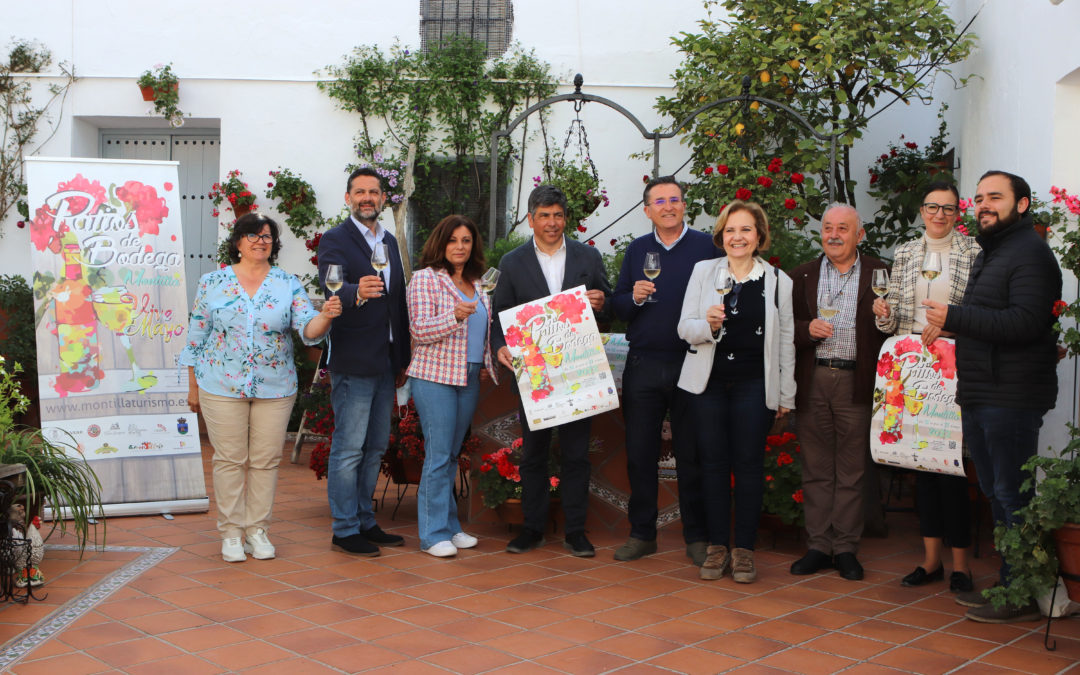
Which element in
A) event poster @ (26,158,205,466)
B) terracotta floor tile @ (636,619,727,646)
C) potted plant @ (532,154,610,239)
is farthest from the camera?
potted plant @ (532,154,610,239)

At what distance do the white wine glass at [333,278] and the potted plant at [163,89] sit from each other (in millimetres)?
6028

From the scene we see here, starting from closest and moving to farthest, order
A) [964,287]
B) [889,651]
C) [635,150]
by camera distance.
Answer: [889,651]
[964,287]
[635,150]

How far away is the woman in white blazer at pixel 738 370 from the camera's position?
4.59m

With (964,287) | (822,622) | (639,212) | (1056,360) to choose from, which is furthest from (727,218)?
(639,212)

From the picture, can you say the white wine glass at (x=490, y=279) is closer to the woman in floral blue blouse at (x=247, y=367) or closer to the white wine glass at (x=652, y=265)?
the white wine glass at (x=652, y=265)

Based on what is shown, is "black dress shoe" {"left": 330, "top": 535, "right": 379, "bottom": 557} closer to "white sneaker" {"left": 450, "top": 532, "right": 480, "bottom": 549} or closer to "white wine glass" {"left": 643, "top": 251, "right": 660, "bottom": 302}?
"white sneaker" {"left": 450, "top": 532, "right": 480, "bottom": 549}

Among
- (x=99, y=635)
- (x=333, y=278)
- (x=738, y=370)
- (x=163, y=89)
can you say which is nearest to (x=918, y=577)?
(x=738, y=370)

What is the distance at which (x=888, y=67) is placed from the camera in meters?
7.78

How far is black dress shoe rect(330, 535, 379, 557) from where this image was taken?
507cm

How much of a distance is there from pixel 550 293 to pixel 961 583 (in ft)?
7.71

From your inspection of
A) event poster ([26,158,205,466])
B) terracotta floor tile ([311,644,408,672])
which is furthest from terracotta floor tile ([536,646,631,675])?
event poster ([26,158,205,466])

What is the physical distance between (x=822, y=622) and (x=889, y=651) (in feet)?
1.27

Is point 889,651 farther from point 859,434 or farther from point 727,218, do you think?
point 727,218

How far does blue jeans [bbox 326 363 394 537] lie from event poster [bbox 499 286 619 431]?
27.9 inches
